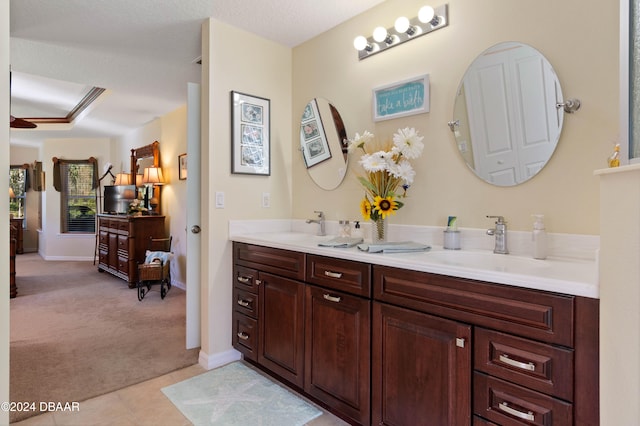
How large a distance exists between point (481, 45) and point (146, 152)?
5118 millimetres

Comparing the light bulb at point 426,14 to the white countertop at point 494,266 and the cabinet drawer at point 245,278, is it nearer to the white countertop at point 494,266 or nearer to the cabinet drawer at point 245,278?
the white countertop at point 494,266

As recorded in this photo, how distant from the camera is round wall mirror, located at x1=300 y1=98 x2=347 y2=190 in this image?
253cm

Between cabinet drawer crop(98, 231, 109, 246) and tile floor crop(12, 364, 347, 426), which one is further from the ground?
cabinet drawer crop(98, 231, 109, 246)

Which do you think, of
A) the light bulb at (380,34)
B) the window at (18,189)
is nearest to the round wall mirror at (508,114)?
the light bulb at (380,34)

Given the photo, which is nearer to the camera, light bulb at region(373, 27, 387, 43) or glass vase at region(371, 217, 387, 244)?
glass vase at region(371, 217, 387, 244)

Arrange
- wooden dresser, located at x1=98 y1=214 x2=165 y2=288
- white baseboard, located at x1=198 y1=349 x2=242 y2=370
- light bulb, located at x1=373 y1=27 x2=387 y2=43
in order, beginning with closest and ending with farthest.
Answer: light bulb, located at x1=373 y1=27 x2=387 y2=43 < white baseboard, located at x1=198 y1=349 x2=242 y2=370 < wooden dresser, located at x1=98 y1=214 x2=165 y2=288

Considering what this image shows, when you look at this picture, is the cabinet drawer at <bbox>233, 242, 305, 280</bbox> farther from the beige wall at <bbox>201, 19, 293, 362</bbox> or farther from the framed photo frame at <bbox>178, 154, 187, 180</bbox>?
the framed photo frame at <bbox>178, 154, 187, 180</bbox>

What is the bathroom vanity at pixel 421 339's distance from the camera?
107cm

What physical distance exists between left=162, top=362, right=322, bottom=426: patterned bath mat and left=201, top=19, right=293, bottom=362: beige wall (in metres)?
0.29

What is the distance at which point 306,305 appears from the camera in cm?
→ 196

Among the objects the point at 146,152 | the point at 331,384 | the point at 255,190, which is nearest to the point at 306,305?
the point at 331,384

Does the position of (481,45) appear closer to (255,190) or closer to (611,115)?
(611,115)

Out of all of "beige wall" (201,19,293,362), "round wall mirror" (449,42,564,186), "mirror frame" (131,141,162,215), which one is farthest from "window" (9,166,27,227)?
"round wall mirror" (449,42,564,186)

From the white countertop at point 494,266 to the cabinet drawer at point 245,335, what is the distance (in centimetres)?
59
